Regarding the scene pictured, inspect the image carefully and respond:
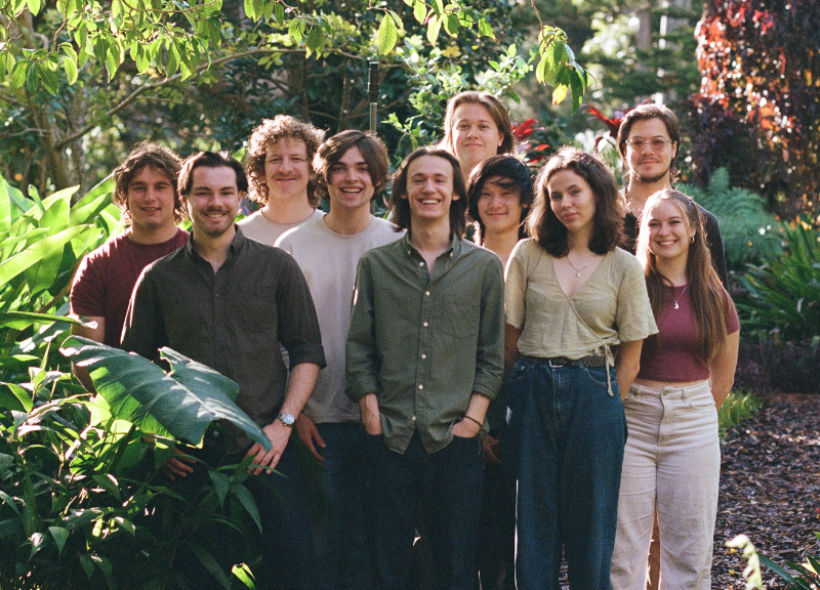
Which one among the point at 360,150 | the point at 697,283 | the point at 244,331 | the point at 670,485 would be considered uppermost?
the point at 360,150

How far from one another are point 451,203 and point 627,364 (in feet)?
3.09

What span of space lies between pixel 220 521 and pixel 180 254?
1.00 metres

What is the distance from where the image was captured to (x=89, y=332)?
3.50 meters

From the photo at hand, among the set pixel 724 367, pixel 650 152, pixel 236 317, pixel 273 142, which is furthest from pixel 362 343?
pixel 650 152

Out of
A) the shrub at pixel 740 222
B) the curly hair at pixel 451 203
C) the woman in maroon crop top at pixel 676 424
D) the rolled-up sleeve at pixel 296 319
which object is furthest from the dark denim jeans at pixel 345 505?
the shrub at pixel 740 222

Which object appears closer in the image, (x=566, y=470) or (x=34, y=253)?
(x=566, y=470)

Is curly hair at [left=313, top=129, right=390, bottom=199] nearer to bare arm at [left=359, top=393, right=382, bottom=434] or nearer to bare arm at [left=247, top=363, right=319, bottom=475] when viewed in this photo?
bare arm at [left=247, top=363, right=319, bottom=475]

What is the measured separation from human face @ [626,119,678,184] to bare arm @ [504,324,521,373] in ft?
3.52

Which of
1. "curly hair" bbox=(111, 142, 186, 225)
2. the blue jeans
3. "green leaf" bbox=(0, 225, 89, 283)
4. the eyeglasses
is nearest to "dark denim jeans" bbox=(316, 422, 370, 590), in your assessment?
the blue jeans

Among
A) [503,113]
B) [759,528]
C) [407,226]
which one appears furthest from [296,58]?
[759,528]

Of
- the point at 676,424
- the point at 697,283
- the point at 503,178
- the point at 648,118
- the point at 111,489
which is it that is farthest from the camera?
the point at 648,118

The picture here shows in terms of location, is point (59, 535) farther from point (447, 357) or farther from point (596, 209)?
point (596, 209)

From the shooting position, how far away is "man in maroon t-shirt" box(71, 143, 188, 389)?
351 centimetres

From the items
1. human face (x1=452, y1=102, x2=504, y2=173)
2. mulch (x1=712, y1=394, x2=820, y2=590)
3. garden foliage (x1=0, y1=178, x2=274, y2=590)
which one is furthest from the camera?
mulch (x1=712, y1=394, x2=820, y2=590)
